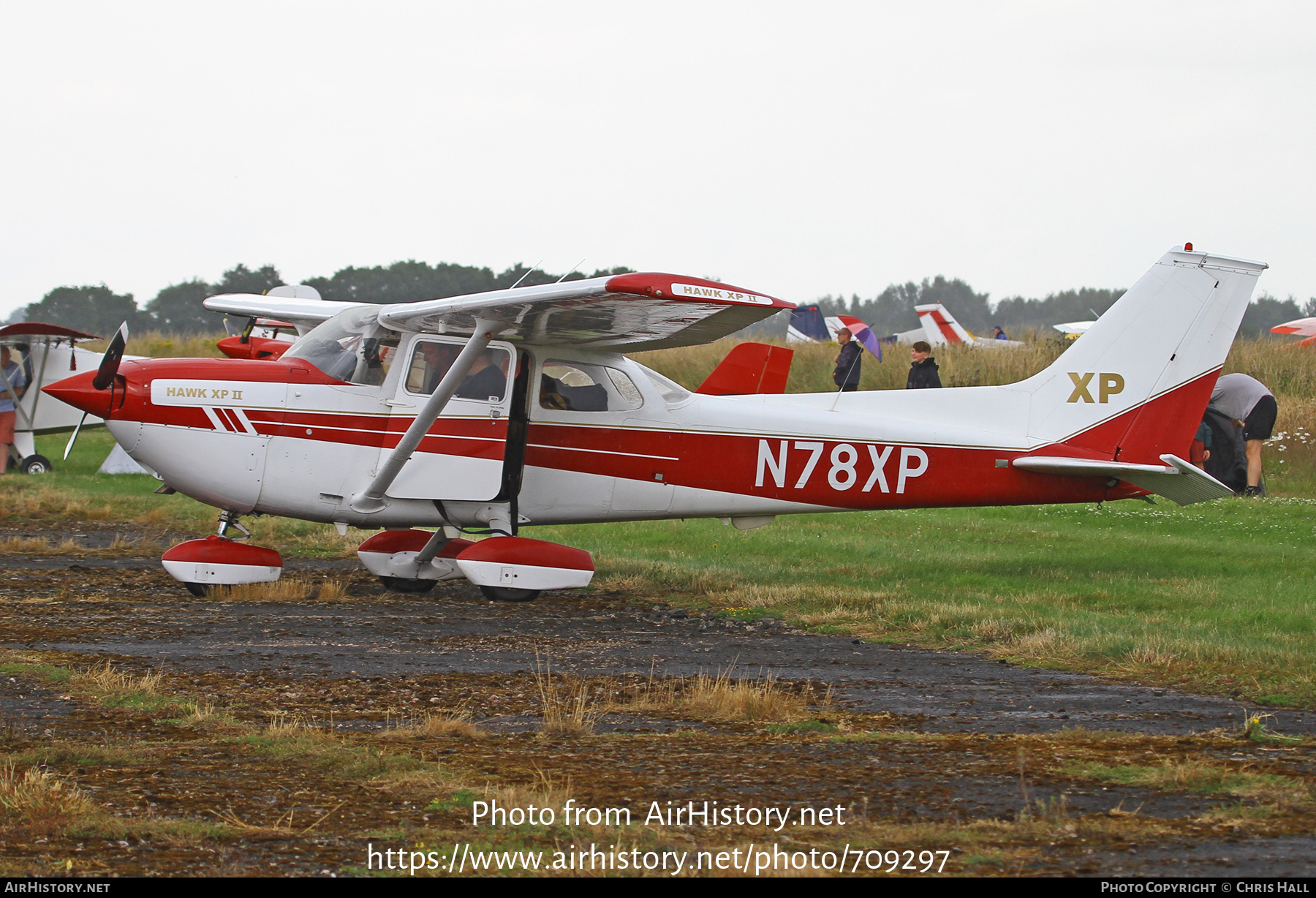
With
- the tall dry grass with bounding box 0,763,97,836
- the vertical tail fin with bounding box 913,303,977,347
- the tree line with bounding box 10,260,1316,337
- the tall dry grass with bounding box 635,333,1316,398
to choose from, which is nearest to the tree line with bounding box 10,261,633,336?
the tree line with bounding box 10,260,1316,337

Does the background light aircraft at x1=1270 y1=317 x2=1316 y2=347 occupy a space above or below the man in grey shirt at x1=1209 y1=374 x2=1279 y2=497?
above

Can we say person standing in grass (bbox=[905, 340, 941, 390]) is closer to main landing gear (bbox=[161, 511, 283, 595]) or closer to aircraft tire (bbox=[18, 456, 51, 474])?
main landing gear (bbox=[161, 511, 283, 595])

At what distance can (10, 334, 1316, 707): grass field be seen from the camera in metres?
6.99

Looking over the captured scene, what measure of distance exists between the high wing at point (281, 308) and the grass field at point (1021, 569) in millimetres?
2406

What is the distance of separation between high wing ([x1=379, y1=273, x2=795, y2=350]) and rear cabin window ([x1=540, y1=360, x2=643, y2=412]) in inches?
8.7

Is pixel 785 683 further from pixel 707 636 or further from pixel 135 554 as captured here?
pixel 135 554

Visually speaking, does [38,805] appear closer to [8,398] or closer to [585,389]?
[585,389]

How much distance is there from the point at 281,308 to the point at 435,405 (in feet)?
17.8

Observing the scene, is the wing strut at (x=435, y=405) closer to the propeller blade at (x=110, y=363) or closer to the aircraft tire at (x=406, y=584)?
the aircraft tire at (x=406, y=584)

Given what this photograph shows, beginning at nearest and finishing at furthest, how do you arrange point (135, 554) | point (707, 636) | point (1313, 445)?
point (707, 636)
point (135, 554)
point (1313, 445)

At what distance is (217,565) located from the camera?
29.0 ft
